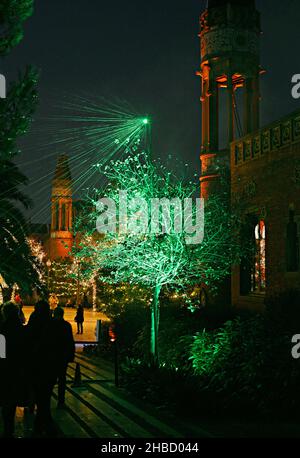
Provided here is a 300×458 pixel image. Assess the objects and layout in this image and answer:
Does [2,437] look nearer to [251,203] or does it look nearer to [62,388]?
[62,388]

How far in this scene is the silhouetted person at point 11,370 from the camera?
29.3ft

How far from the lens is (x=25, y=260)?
65.9 feet

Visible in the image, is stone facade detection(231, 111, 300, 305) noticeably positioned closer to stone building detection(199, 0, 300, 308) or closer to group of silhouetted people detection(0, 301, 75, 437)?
stone building detection(199, 0, 300, 308)

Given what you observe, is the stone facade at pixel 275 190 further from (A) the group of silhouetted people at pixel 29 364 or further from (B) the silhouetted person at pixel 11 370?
(B) the silhouetted person at pixel 11 370

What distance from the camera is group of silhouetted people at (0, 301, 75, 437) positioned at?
9.01m

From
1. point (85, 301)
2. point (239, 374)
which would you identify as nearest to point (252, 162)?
point (239, 374)

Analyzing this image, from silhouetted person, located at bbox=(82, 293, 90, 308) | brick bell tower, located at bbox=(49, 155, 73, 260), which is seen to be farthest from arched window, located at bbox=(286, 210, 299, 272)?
brick bell tower, located at bbox=(49, 155, 73, 260)

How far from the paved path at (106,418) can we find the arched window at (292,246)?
686cm

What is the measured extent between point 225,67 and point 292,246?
15.1 meters

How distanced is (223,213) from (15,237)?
6.29 metres

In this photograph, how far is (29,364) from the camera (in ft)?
31.6

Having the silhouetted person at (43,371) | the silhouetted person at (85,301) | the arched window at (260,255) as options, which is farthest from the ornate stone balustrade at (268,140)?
the silhouetted person at (85,301)
